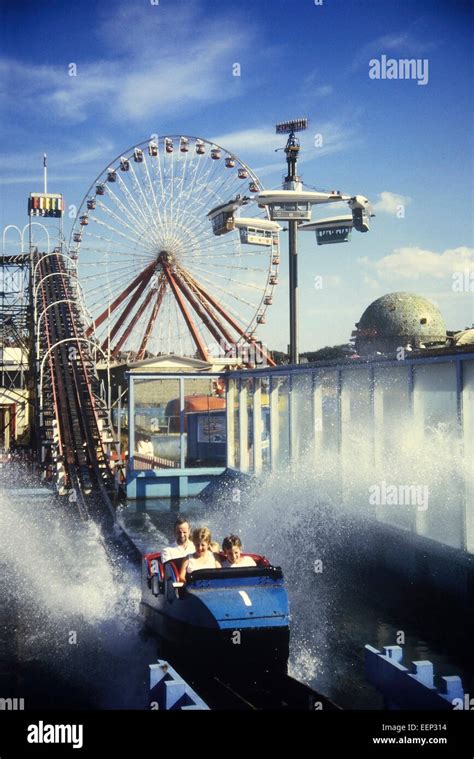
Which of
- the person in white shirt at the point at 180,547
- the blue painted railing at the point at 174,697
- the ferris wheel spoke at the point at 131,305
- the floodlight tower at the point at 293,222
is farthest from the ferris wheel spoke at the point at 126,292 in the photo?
the blue painted railing at the point at 174,697

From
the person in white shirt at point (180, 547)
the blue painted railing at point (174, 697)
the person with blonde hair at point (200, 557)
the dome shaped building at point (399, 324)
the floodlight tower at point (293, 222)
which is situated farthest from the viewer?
the dome shaped building at point (399, 324)

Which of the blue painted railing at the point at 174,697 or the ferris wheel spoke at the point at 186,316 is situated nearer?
the blue painted railing at the point at 174,697

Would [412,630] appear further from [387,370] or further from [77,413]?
[77,413]

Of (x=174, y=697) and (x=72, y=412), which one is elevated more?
(x=72, y=412)

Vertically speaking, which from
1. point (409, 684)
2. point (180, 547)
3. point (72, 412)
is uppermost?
point (72, 412)

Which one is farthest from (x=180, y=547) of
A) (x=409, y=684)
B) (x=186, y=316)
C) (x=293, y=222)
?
(x=186, y=316)

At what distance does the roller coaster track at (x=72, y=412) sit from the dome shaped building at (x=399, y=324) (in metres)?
8.17

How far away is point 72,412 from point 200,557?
63.0ft

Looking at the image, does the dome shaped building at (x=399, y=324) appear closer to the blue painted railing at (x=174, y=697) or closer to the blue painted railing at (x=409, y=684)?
the blue painted railing at (x=409, y=684)

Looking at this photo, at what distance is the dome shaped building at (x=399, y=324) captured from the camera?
22.1 m

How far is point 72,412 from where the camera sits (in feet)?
87.2

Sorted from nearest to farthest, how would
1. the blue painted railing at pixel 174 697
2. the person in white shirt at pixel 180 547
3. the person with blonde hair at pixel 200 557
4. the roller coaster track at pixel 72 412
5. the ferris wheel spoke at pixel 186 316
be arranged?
1. the blue painted railing at pixel 174 697
2. the person with blonde hair at pixel 200 557
3. the person in white shirt at pixel 180 547
4. the roller coaster track at pixel 72 412
5. the ferris wheel spoke at pixel 186 316

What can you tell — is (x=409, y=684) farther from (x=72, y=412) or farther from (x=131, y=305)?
(x=131, y=305)

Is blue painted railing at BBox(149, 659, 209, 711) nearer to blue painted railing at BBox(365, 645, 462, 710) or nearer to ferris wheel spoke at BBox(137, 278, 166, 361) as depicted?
blue painted railing at BBox(365, 645, 462, 710)
